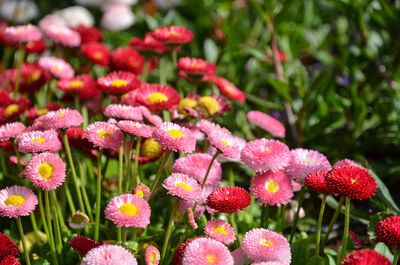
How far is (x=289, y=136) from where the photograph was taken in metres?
1.88

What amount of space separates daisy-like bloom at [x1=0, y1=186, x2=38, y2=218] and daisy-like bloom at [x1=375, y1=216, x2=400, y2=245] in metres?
0.64

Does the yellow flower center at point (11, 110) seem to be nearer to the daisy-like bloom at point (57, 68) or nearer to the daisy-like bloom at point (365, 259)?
the daisy-like bloom at point (57, 68)

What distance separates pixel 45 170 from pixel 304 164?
55 cm

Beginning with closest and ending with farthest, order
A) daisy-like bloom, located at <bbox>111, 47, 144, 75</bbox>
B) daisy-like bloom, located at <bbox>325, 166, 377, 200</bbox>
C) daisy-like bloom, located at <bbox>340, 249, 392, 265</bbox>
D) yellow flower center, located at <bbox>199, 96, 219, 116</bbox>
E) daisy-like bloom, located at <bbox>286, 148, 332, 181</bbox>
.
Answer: daisy-like bloom, located at <bbox>340, 249, 392, 265</bbox>
daisy-like bloom, located at <bbox>325, 166, 377, 200</bbox>
daisy-like bloom, located at <bbox>286, 148, 332, 181</bbox>
yellow flower center, located at <bbox>199, 96, 219, 116</bbox>
daisy-like bloom, located at <bbox>111, 47, 144, 75</bbox>

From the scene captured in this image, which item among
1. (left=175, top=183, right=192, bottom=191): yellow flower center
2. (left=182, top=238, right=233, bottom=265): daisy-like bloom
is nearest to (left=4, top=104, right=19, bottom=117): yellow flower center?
(left=175, top=183, right=192, bottom=191): yellow flower center

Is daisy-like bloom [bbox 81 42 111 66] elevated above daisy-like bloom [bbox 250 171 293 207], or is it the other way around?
daisy-like bloom [bbox 250 171 293 207]

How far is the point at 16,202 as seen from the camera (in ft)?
3.18

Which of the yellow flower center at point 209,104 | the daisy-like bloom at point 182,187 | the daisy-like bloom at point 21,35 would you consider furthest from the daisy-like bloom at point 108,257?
the daisy-like bloom at point 21,35

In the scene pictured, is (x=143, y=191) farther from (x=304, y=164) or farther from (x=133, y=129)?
(x=304, y=164)

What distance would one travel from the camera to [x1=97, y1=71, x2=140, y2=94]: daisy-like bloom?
4.15ft

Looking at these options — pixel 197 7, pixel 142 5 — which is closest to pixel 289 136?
pixel 197 7

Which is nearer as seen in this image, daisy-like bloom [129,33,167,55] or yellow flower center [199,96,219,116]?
yellow flower center [199,96,219,116]

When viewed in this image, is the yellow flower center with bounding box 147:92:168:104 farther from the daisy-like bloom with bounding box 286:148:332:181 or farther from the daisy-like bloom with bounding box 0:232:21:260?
the daisy-like bloom with bounding box 0:232:21:260

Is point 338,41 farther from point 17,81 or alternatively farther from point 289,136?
point 17,81
